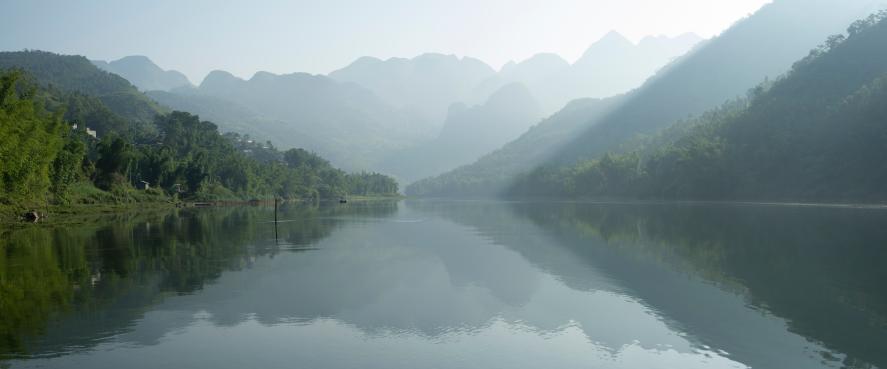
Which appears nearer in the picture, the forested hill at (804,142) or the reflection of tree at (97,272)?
the reflection of tree at (97,272)

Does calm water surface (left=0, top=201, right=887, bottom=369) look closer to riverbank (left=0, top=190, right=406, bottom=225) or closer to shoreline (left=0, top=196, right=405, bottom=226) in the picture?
shoreline (left=0, top=196, right=405, bottom=226)

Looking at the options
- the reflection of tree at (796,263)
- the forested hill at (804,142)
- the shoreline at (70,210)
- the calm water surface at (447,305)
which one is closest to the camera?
the calm water surface at (447,305)

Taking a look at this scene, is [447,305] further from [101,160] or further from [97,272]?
[101,160]

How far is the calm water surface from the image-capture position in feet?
46.5

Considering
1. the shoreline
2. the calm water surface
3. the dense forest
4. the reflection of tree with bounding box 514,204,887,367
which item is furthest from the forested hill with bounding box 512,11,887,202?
the shoreline

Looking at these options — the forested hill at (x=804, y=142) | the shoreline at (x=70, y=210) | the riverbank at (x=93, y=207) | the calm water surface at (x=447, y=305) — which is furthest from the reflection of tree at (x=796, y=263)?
the riverbank at (x=93, y=207)

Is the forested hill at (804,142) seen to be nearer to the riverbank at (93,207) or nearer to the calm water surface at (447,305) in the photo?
the calm water surface at (447,305)

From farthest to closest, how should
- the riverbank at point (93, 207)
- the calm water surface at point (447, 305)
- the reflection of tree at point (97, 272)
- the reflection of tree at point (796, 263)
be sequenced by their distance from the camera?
1. the riverbank at point (93, 207)
2. the reflection of tree at point (796, 263)
3. the reflection of tree at point (97, 272)
4. the calm water surface at point (447, 305)

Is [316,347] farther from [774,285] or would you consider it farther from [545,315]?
[774,285]

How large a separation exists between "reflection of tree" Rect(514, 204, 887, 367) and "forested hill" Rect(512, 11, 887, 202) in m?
45.8

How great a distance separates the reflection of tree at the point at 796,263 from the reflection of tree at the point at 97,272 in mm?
18028

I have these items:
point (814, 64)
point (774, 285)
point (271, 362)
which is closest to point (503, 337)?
point (271, 362)

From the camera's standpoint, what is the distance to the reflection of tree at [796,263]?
54.1ft

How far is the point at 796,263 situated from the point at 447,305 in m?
18.3
